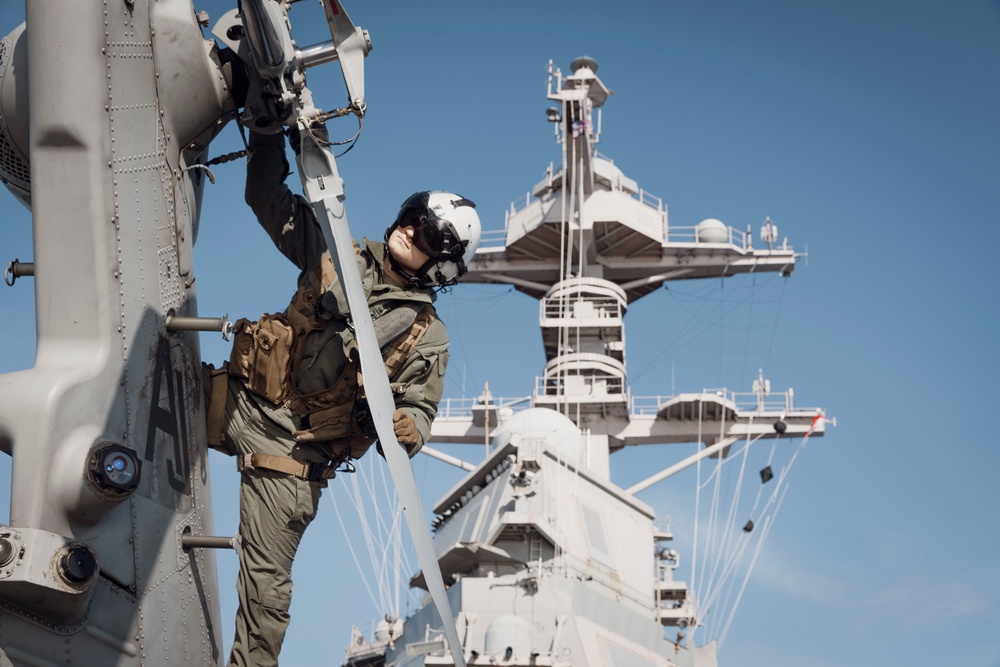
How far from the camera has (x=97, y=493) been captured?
4656 millimetres

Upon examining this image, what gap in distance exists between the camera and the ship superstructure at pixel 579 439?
18906 millimetres

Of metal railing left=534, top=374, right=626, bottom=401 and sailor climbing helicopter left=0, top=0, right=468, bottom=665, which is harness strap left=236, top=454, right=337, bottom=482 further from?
metal railing left=534, top=374, right=626, bottom=401

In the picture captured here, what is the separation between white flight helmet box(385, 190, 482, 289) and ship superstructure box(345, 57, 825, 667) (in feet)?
37.6

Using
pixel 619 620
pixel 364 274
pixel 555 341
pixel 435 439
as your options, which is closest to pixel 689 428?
pixel 555 341

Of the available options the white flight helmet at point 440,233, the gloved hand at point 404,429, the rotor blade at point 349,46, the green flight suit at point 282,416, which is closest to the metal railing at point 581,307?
the white flight helmet at point 440,233

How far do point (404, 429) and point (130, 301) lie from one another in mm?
1175

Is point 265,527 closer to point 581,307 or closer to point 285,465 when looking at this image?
point 285,465

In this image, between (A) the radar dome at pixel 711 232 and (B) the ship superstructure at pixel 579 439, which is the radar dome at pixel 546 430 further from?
(A) the radar dome at pixel 711 232

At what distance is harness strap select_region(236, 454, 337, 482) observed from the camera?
5.39 metres

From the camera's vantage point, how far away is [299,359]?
548 centimetres

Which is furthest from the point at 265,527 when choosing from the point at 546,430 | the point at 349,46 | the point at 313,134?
the point at 546,430

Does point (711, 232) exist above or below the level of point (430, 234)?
above

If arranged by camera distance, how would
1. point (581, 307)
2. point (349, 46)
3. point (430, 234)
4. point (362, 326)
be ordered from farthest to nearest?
point (581, 307) < point (430, 234) < point (362, 326) < point (349, 46)

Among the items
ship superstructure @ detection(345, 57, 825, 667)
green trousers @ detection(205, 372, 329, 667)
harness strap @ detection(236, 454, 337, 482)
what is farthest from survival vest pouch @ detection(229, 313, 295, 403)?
ship superstructure @ detection(345, 57, 825, 667)
